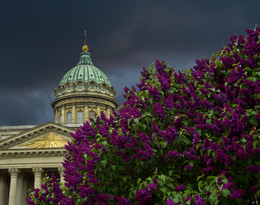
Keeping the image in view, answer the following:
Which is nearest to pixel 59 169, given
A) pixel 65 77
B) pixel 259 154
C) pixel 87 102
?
pixel 87 102

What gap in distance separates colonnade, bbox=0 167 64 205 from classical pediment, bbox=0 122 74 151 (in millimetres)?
2870

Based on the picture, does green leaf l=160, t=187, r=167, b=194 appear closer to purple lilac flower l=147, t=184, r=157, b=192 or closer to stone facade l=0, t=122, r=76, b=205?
purple lilac flower l=147, t=184, r=157, b=192

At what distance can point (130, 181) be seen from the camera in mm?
11484

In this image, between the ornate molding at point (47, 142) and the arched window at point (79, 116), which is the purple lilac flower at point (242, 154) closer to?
the ornate molding at point (47, 142)

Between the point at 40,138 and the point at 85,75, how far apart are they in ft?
99.9

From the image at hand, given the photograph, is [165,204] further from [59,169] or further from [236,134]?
[59,169]

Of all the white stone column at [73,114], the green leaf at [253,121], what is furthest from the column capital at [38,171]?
the green leaf at [253,121]

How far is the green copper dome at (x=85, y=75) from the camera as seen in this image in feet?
243

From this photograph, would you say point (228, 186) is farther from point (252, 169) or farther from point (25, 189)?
point (25, 189)

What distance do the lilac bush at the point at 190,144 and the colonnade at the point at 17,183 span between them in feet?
111

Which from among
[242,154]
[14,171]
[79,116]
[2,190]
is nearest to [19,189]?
[2,190]

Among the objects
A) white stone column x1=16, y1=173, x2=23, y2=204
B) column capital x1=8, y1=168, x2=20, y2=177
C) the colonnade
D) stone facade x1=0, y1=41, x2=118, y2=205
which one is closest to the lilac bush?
stone facade x1=0, y1=41, x2=118, y2=205

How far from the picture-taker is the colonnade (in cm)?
4512

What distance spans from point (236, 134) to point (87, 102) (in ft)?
200
